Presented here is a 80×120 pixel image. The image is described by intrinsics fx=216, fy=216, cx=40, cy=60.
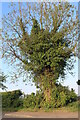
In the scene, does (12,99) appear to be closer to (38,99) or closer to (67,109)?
(38,99)

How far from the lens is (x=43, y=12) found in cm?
1598

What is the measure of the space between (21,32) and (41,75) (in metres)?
3.54

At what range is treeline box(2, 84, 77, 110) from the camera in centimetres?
1550

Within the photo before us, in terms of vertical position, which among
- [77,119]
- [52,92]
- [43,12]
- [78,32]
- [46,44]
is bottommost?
[77,119]

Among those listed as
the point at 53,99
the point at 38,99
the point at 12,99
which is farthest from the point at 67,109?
the point at 12,99

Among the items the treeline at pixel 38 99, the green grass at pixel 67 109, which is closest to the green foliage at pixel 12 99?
the treeline at pixel 38 99

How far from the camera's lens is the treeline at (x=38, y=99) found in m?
15.5

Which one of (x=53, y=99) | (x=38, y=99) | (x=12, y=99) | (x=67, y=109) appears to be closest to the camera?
(x=67, y=109)

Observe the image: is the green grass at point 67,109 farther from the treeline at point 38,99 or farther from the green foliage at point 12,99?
the green foliage at point 12,99

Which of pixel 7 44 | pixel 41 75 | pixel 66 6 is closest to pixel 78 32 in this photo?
pixel 66 6

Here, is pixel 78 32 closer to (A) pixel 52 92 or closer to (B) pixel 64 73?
(B) pixel 64 73

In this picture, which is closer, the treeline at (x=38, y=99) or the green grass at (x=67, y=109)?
the green grass at (x=67, y=109)

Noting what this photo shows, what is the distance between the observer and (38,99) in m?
15.8

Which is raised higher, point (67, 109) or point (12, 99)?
point (12, 99)
